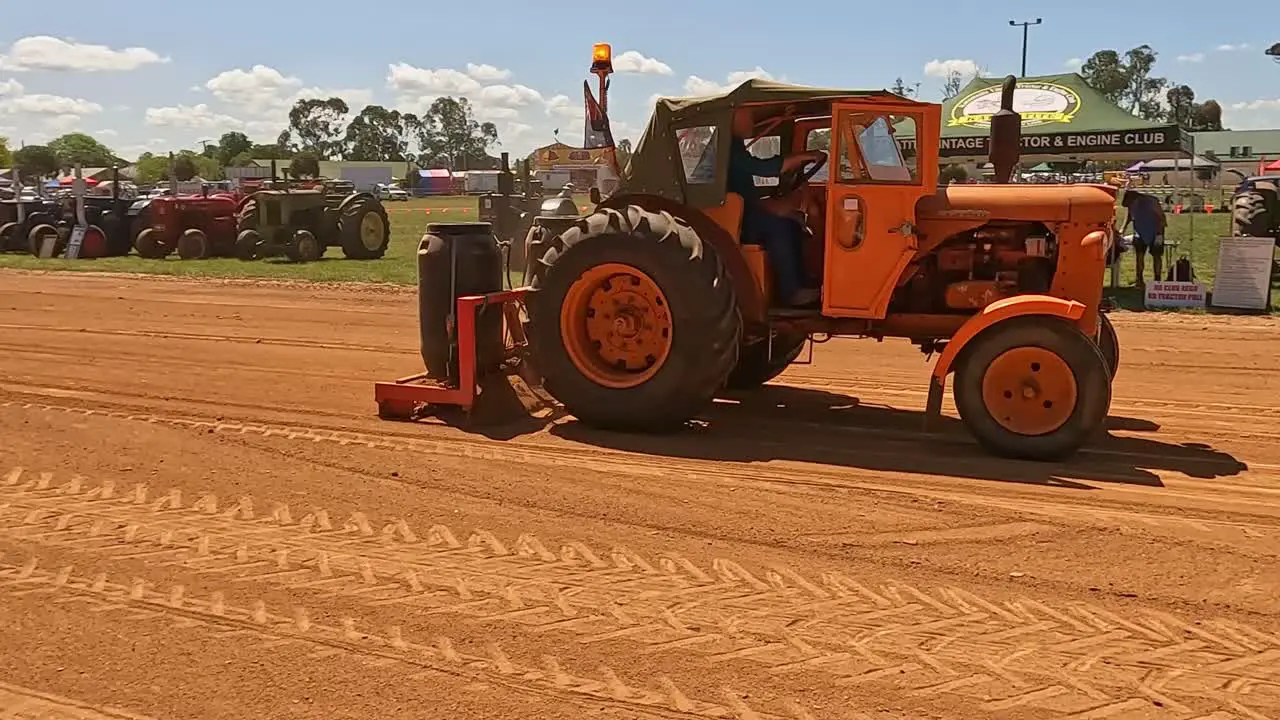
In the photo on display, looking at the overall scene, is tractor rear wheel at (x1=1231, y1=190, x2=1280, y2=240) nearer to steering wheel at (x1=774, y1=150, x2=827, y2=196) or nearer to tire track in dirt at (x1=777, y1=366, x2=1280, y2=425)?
tire track in dirt at (x1=777, y1=366, x2=1280, y2=425)

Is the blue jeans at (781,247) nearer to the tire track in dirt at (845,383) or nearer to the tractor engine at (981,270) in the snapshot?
the tractor engine at (981,270)

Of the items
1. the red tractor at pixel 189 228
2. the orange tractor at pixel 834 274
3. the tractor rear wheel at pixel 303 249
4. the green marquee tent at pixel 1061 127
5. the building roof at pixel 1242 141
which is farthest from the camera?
the building roof at pixel 1242 141

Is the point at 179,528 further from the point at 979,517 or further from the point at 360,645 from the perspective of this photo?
the point at 979,517

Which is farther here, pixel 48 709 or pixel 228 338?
pixel 228 338

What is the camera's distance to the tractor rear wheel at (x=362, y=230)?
22.3 m

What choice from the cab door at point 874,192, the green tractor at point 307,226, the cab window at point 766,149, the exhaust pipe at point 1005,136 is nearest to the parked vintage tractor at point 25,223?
the green tractor at point 307,226

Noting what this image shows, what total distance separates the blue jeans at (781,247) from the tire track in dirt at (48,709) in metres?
4.79

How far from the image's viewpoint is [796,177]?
7512 millimetres

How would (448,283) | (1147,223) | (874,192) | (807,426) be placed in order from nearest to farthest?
(874,192)
(807,426)
(448,283)
(1147,223)

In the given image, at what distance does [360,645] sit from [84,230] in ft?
74.8

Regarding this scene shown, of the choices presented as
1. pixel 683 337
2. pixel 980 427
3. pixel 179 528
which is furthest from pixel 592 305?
pixel 179 528

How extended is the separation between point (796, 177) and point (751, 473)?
2324mm

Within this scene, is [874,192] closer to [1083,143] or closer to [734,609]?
[734,609]

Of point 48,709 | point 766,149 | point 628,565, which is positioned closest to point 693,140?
point 766,149
